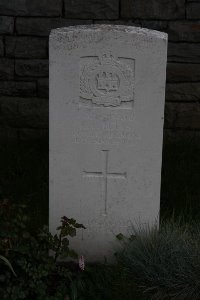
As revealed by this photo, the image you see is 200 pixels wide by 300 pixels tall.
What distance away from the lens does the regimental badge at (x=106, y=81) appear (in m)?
3.48

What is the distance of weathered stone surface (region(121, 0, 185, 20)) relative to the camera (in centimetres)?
571

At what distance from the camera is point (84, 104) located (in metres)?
3.54

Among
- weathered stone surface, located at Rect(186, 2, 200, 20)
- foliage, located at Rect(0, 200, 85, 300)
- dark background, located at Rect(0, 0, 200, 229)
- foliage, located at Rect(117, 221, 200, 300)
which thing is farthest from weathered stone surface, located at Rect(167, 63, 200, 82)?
foliage, located at Rect(0, 200, 85, 300)

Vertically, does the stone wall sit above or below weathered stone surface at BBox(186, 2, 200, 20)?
below

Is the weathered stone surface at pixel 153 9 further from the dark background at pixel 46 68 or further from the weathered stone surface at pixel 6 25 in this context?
the weathered stone surface at pixel 6 25

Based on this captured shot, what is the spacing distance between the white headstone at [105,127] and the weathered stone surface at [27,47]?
2.49m

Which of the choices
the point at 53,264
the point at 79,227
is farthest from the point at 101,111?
the point at 53,264

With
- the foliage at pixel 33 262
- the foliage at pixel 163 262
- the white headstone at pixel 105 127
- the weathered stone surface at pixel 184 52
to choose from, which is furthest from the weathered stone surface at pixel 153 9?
the foliage at pixel 33 262

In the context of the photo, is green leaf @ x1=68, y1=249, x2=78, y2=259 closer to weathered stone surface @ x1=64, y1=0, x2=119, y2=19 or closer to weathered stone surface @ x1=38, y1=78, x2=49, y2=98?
weathered stone surface @ x1=38, y1=78, x2=49, y2=98

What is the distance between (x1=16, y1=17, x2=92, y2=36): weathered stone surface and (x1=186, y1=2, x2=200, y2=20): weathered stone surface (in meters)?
1.03

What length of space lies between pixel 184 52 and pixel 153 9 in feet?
1.82

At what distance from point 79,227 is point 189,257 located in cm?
72

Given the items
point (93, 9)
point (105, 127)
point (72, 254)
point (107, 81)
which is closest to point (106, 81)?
point (107, 81)

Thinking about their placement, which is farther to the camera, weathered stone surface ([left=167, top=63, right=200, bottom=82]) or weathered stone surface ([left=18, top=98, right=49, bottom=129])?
weathered stone surface ([left=18, top=98, right=49, bottom=129])
